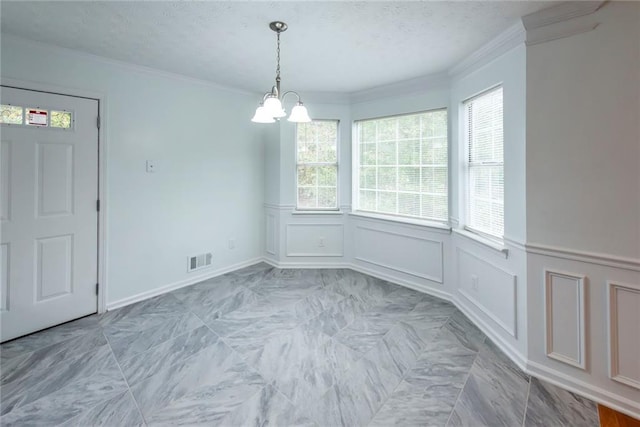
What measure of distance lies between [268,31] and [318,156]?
2149 millimetres

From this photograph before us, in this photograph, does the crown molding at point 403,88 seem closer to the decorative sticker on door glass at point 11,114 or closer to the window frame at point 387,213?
the window frame at point 387,213

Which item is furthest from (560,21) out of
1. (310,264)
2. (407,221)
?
(310,264)

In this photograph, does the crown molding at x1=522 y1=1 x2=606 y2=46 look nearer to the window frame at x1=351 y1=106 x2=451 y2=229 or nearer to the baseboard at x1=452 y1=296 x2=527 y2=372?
the window frame at x1=351 y1=106 x2=451 y2=229

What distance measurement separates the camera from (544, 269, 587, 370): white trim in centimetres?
197

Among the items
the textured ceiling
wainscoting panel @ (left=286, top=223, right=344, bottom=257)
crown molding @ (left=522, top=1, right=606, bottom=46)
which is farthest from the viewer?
wainscoting panel @ (left=286, top=223, right=344, bottom=257)

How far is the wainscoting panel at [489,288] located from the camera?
7.84 feet

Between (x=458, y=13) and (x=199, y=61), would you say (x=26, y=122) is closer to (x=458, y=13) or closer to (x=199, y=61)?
(x=199, y=61)

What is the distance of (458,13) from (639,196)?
162cm

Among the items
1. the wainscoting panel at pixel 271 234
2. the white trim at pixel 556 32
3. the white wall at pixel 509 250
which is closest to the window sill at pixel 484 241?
the white wall at pixel 509 250

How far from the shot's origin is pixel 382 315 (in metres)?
3.07

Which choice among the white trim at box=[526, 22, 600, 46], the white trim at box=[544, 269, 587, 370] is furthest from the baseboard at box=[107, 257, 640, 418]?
the white trim at box=[526, 22, 600, 46]

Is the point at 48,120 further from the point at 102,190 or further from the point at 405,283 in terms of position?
the point at 405,283

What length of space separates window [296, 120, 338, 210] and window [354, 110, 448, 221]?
324mm

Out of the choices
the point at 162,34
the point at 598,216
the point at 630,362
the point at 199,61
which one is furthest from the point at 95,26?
the point at 630,362
